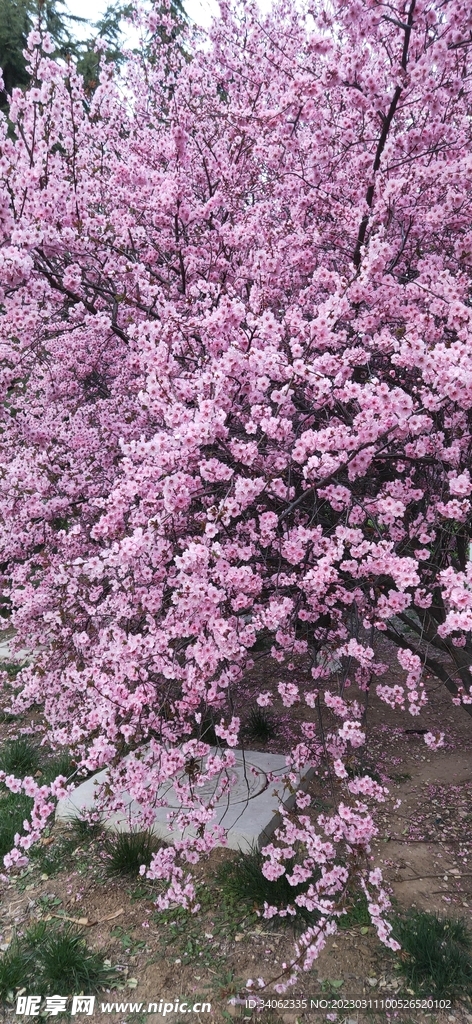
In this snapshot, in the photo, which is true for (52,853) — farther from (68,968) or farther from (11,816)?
(68,968)

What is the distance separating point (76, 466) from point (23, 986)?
125 inches

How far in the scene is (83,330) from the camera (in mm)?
4871

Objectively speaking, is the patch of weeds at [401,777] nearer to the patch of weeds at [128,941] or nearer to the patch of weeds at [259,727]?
the patch of weeds at [259,727]

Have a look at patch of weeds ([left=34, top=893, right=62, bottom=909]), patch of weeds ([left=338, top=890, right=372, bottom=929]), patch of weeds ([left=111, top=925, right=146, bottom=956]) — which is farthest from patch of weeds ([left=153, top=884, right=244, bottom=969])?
patch of weeds ([left=34, top=893, right=62, bottom=909])

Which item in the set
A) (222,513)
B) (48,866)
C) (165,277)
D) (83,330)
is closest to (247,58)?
(165,277)

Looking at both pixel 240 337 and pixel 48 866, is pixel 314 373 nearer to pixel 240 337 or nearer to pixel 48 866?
pixel 240 337

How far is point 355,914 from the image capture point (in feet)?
10.0

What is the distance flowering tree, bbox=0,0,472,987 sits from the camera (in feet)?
8.47

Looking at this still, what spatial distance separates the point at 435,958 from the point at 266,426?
247 cm

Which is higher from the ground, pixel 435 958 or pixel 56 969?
pixel 435 958

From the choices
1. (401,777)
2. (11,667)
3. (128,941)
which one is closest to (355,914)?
(128,941)

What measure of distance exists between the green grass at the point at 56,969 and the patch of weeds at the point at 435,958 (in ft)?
4.52

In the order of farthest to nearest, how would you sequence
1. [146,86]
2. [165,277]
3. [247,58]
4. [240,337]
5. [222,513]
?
[146,86] → [247,58] → [165,277] → [240,337] → [222,513]

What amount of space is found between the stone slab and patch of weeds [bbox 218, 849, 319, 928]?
0.18 meters
